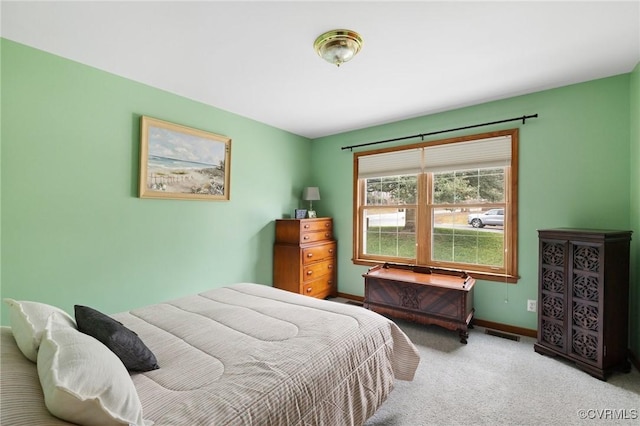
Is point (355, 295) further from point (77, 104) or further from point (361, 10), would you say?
point (77, 104)

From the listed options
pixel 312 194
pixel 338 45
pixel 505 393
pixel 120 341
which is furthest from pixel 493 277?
pixel 120 341

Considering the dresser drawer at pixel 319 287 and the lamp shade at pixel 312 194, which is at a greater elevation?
the lamp shade at pixel 312 194

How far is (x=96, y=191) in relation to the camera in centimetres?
241

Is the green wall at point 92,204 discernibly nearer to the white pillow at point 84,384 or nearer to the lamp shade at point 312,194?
the lamp shade at point 312,194

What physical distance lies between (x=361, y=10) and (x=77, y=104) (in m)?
2.36

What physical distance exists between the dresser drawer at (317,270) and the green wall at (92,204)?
3.05ft

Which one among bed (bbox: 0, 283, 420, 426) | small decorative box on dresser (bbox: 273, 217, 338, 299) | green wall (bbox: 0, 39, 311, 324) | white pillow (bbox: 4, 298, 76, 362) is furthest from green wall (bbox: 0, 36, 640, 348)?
white pillow (bbox: 4, 298, 76, 362)

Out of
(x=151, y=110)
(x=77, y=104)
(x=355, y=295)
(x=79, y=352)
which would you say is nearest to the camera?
(x=79, y=352)

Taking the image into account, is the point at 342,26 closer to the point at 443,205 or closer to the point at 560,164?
the point at 443,205

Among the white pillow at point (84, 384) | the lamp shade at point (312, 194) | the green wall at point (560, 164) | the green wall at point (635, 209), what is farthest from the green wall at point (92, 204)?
the green wall at point (635, 209)

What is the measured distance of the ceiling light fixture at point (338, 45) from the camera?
1.93 m

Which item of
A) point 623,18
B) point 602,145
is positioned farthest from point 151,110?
point 602,145

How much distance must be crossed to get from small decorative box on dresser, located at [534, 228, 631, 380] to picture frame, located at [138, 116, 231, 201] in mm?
3404

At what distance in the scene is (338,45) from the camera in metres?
1.99
